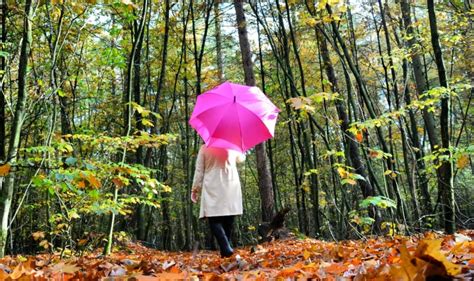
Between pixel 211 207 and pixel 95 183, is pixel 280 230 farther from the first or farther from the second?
pixel 95 183

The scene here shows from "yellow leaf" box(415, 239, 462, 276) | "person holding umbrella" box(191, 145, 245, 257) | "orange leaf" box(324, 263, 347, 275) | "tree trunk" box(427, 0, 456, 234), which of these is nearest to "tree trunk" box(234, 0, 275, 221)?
"person holding umbrella" box(191, 145, 245, 257)

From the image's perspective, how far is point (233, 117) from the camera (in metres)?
4.60

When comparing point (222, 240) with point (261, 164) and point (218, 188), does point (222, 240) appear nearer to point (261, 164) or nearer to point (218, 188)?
point (218, 188)

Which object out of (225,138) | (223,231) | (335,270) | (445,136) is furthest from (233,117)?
(335,270)

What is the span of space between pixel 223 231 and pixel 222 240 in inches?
6.9

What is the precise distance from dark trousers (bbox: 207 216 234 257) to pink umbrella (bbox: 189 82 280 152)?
3.04 feet

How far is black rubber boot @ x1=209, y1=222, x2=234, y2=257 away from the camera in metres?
4.46

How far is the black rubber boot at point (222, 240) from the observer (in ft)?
14.6

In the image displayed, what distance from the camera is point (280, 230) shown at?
8.80 m

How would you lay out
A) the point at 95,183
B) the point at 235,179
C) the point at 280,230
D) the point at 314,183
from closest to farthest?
the point at 95,183, the point at 235,179, the point at 280,230, the point at 314,183

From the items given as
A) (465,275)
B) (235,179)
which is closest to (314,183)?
(235,179)

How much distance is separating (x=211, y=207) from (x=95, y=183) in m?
1.93

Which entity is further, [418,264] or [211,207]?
[211,207]

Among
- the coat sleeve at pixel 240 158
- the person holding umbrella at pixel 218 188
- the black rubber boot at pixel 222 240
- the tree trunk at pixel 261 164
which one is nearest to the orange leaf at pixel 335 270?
the black rubber boot at pixel 222 240
